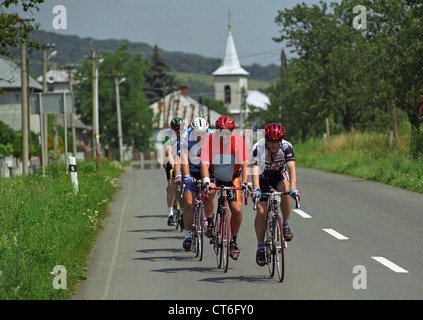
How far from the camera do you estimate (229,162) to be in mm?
9195

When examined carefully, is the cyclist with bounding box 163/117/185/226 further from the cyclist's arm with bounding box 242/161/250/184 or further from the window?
the window

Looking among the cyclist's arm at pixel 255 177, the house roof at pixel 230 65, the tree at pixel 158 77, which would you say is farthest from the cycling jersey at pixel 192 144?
the house roof at pixel 230 65

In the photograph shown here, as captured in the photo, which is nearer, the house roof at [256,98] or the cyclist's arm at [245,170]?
the cyclist's arm at [245,170]

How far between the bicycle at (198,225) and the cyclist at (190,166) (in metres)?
0.08

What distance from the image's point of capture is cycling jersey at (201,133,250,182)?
906cm

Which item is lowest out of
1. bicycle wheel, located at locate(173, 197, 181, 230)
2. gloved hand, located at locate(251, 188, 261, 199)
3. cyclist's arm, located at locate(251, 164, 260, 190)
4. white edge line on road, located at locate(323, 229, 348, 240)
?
white edge line on road, located at locate(323, 229, 348, 240)

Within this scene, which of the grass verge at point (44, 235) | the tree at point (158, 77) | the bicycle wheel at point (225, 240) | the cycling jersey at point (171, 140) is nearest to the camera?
the grass verge at point (44, 235)

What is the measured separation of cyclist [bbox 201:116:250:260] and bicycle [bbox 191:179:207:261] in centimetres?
73

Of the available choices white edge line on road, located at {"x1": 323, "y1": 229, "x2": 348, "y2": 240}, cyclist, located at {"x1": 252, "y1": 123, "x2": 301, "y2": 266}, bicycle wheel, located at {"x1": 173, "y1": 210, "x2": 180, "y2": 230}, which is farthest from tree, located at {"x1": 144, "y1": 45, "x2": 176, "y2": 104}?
cyclist, located at {"x1": 252, "y1": 123, "x2": 301, "y2": 266}

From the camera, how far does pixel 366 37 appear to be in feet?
107

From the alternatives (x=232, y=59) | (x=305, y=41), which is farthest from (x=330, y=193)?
(x=232, y=59)

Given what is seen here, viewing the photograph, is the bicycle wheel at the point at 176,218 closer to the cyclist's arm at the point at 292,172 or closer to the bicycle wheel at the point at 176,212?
the bicycle wheel at the point at 176,212

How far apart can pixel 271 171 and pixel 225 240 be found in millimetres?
1000

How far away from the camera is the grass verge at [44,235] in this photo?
7234 millimetres
